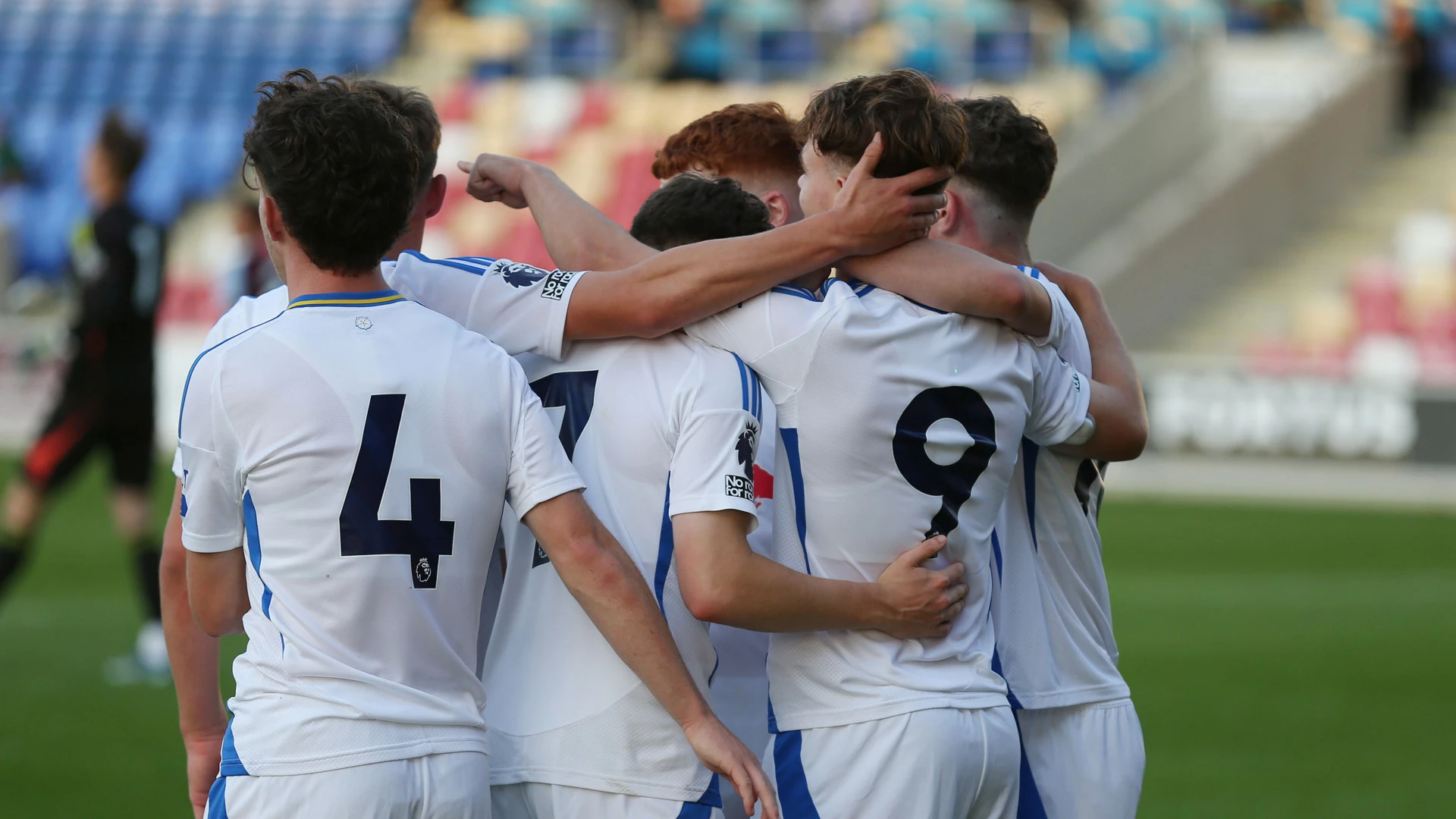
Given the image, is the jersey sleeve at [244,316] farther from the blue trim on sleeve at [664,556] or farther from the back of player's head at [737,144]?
the back of player's head at [737,144]

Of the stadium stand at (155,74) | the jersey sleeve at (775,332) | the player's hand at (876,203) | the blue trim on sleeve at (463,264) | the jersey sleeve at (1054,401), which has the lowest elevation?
the jersey sleeve at (1054,401)

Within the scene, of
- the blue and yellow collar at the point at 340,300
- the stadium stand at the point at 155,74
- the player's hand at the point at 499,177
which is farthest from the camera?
the stadium stand at the point at 155,74

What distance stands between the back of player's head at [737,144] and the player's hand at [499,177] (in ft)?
1.03

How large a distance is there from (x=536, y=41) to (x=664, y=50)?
6.10 feet

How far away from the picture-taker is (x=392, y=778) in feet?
7.73

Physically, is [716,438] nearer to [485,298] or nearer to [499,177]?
[485,298]

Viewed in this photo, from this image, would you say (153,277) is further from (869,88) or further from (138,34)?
(138,34)

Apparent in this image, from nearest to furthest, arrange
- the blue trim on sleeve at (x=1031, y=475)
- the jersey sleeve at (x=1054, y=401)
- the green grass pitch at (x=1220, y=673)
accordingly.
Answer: the jersey sleeve at (x=1054, y=401), the blue trim on sleeve at (x=1031, y=475), the green grass pitch at (x=1220, y=673)

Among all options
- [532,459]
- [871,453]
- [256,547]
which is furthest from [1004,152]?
[256,547]

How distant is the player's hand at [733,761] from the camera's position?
2.43 m

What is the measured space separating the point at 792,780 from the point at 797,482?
483 mm

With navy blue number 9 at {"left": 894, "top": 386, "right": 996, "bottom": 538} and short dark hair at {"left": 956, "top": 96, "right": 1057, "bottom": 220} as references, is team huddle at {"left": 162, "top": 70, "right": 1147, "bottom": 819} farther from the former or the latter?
short dark hair at {"left": 956, "top": 96, "right": 1057, "bottom": 220}

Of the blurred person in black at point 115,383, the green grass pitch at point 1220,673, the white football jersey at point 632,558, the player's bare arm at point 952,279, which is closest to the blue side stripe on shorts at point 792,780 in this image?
the white football jersey at point 632,558

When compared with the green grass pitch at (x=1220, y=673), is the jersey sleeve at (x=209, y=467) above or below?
above
